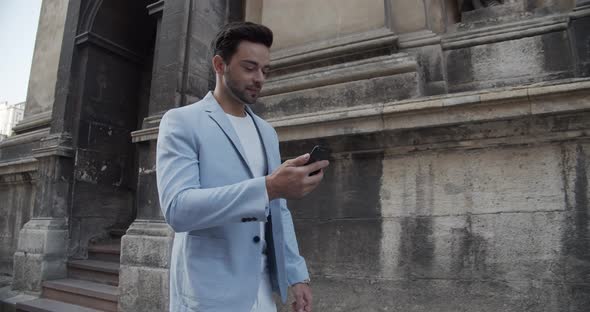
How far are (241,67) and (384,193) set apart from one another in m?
1.96

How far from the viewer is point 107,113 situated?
20.6 feet

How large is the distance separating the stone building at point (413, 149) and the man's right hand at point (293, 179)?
6.38 ft

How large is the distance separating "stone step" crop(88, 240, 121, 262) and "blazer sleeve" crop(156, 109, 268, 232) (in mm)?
4650

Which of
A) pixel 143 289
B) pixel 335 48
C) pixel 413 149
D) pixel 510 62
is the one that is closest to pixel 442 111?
pixel 413 149

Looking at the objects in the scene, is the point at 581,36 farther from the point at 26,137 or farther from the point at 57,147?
the point at 26,137

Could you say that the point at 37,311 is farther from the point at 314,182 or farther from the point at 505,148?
the point at 505,148

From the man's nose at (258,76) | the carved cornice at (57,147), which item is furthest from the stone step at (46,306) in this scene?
the man's nose at (258,76)

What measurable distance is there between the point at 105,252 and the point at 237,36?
16.8 feet

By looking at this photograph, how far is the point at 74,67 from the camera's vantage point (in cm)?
603

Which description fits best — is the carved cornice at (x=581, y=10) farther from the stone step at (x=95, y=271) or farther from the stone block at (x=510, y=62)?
the stone step at (x=95, y=271)

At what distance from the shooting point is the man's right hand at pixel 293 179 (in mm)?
1088

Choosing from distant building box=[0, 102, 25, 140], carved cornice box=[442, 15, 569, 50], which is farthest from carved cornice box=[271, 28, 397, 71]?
distant building box=[0, 102, 25, 140]

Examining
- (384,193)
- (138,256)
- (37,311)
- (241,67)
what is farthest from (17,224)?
(241,67)

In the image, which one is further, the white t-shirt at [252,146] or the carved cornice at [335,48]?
the carved cornice at [335,48]
